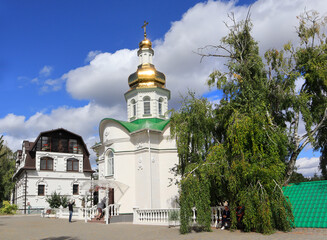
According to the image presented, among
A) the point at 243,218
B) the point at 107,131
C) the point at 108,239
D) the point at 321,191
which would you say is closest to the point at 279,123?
the point at 321,191

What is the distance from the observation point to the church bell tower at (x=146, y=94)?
74.1 ft

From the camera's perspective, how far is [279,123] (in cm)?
1374

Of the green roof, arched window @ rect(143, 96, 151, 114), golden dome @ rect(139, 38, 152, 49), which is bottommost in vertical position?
the green roof

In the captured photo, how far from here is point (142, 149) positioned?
65.0 ft

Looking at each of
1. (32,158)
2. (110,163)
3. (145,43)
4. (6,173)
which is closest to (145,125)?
(110,163)

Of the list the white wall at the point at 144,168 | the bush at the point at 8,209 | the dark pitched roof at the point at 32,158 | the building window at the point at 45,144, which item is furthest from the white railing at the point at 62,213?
the building window at the point at 45,144

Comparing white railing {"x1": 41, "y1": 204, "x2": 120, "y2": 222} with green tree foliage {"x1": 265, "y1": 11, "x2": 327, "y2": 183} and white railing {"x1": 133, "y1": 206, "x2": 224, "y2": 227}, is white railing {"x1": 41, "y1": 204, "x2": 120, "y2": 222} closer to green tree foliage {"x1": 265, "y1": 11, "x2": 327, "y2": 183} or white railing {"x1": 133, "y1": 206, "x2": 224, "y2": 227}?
white railing {"x1": 133, "y1": 206, "x2": 224, "y2": 227}

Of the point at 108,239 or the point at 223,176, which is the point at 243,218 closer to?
the point at 223,176

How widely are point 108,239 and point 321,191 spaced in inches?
316

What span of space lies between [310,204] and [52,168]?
29.0 meters

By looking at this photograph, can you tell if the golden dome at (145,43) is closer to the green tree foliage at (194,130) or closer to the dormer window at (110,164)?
the dormer window at (110,164)

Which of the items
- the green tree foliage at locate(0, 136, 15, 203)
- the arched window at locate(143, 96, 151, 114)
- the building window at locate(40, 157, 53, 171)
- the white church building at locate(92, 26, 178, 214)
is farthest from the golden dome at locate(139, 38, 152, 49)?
the green tree foliage at locate(0, 136, 15, 203)

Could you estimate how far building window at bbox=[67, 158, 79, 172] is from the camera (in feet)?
116

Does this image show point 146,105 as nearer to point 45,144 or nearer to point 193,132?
point 193,132
